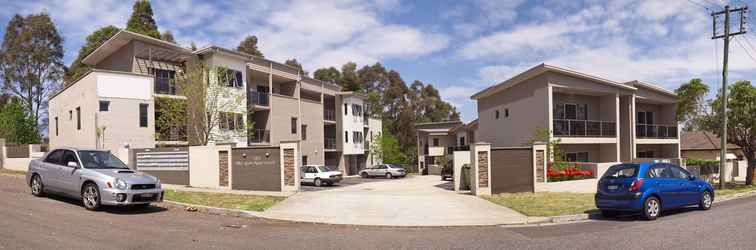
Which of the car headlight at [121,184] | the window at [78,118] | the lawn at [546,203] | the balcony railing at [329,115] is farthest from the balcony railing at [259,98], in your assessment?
the car headlight at [121,184]

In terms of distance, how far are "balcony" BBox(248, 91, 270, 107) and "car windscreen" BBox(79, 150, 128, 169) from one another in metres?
21.1

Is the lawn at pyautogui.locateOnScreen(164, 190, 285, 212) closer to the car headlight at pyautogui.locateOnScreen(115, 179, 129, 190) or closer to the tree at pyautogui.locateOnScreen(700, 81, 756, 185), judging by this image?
the car headlight at pyautogui.locateOnScreen(115, 179, 129, 190)

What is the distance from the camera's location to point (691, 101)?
99.7ft

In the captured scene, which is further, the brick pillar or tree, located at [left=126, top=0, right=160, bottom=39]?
tree, located at [left=126, top=0, right=160, bottom=39]

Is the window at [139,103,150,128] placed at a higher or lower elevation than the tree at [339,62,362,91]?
lower

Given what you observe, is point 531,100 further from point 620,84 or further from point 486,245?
point 486,245

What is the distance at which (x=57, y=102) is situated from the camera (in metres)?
33.0

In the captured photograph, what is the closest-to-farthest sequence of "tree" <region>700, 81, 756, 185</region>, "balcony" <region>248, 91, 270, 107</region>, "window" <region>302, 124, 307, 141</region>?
"tree" <region>700, 81, 756, 185</region>, "balcony" <region>248, 91, 270, 107</region>, "window" <region>302, 124, 307, 141</region>

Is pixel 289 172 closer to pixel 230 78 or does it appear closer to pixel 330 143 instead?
pixel 230 78

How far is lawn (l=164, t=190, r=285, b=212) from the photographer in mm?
14145

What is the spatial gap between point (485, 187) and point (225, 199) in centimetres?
844

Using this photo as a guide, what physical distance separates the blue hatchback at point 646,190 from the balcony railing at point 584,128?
12.4 metres

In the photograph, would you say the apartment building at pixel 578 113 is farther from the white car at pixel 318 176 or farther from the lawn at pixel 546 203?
the white car at pixel 318 176

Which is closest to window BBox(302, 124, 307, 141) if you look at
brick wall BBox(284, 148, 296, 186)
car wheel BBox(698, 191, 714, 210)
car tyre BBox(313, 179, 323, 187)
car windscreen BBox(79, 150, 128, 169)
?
car tyre BBox(313, 179, 323, 187)
